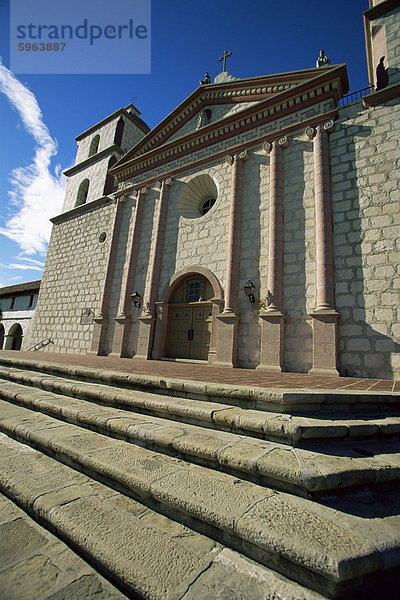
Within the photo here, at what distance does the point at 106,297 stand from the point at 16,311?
11.5 metres

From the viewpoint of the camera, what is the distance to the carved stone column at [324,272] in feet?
21.4

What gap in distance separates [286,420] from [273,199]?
23.7ft

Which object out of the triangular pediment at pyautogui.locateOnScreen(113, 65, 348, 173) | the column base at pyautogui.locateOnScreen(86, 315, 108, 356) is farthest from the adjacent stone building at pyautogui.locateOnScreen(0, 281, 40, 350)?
the triangular pediment at pyautogui.locateOnScreen(113, 65, 348, 173)

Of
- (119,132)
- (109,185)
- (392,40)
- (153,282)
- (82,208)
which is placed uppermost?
(119,132)

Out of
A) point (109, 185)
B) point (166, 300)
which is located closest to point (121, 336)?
point (166, 300)

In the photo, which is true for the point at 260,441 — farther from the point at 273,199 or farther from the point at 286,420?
the point at 273,199

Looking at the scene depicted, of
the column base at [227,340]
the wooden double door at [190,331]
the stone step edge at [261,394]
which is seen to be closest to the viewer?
the stone step edge at [261,394]

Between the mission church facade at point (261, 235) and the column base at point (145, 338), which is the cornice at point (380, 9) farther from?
the column base at point (145, 338)

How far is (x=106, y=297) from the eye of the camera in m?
11.9

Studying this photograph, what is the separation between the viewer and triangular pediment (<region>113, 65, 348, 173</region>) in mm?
8133

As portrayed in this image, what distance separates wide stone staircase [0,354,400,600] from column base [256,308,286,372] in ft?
12.7

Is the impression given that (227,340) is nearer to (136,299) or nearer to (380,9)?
(136,299)

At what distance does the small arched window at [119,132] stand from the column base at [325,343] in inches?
578

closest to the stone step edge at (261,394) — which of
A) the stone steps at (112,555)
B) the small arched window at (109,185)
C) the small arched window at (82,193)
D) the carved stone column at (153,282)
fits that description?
the stone steps at (112,555)
